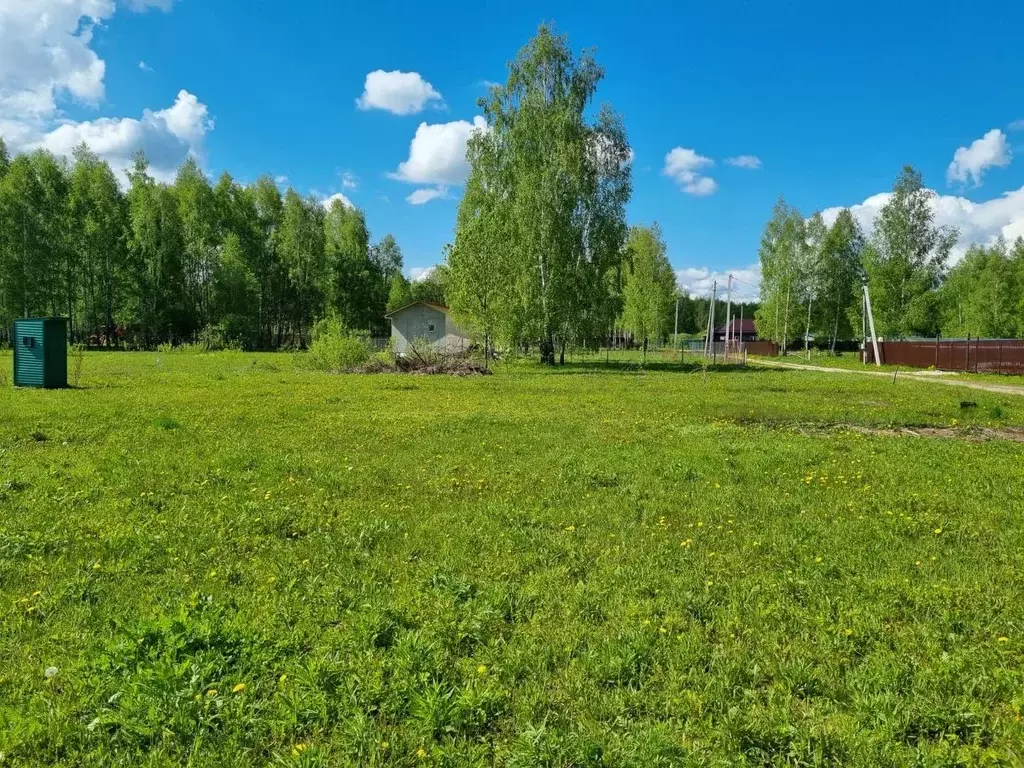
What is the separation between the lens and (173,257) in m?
56.5

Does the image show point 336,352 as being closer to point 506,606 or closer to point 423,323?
point 423,323

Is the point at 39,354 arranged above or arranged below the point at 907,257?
below

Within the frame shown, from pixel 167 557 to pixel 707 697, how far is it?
13.7 feet

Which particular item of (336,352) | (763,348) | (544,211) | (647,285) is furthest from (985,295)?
(336,352)

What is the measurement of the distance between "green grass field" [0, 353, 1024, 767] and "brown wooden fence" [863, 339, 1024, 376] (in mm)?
28621

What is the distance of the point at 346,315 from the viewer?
63344 millimetres

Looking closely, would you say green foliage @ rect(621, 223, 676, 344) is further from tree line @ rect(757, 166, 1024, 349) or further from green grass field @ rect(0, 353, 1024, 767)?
green grass field @ rect(0, 353, 1024, 767)

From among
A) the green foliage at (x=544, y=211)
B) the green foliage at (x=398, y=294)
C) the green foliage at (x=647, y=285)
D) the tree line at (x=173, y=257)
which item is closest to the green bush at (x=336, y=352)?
the green foliage at (x=544, y=211)

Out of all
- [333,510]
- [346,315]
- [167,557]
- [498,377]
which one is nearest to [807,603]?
[333,510]

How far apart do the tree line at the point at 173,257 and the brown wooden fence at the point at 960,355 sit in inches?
1718

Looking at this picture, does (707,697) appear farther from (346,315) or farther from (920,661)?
(346,315)

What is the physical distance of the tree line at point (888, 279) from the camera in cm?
4762

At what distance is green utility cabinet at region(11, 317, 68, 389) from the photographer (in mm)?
16927

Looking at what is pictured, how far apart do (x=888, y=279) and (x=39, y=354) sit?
175ft
